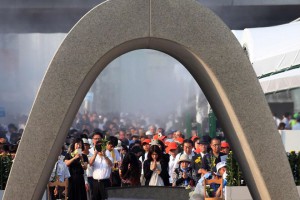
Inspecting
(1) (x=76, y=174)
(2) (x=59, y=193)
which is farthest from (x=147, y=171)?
(2) (x=59, y=193)

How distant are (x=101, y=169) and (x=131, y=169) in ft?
2.17

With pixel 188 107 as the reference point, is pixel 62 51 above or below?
below

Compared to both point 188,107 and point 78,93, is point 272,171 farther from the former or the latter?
point 188,107

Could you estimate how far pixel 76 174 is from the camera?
58.3 feet

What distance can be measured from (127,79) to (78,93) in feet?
123

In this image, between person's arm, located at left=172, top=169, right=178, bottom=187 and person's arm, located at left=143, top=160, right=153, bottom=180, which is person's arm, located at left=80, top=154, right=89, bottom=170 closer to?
person's arm, located at left=143, top=160, right=153, bottom=180

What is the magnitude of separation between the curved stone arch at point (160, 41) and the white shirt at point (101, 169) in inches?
273

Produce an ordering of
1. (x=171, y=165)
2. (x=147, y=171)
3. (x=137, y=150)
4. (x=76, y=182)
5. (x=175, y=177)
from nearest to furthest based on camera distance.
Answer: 1. (x=76, y=182)
2. (x=147, y=171)
3. (x=175, y=177)
4. (x=171, y=165)
5. (x=137, y=150)

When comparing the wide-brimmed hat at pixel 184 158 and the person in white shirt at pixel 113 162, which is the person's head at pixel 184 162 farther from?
the person in white shirt at pixel 113 162

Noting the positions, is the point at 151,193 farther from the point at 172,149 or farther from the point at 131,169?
the point at 172,149

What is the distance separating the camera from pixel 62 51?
11641mm

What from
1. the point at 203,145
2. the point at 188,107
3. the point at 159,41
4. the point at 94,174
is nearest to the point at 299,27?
the point at 203,145

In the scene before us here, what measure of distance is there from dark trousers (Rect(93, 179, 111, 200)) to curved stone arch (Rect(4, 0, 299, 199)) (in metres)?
→ 6.86

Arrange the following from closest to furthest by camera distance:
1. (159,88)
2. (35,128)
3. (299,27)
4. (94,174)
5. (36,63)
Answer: (35,128)
(94,174)
(299,27)
(159,88)
(36,63)
